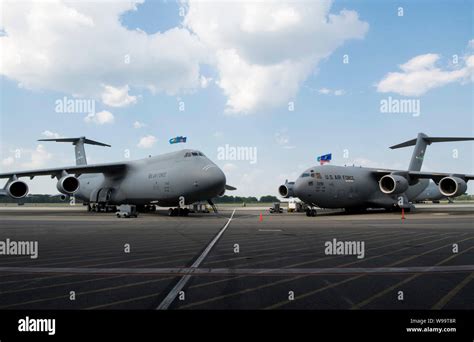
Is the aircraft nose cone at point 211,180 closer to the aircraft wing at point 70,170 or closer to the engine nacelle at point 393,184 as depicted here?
the aircraft wing at point 70,170

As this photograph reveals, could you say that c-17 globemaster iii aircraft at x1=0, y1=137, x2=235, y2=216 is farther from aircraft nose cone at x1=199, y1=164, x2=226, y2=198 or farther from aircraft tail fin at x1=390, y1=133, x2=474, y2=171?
aircraft tail fin at x1=390, y1=133, x2=474, y2=171

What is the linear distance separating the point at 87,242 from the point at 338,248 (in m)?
8.51

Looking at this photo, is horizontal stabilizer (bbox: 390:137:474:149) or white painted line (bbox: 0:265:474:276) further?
horizontal stabilizer (bbox: 390:137:474:149)

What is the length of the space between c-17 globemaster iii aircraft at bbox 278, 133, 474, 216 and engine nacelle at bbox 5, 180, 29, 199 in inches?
902

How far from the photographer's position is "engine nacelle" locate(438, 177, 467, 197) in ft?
106

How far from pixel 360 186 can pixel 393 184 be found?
111 inches

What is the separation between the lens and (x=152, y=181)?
108 ft

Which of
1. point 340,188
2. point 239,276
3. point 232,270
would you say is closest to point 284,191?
point 340,188

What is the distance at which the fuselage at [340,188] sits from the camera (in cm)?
3278

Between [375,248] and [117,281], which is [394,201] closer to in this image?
[375,248]

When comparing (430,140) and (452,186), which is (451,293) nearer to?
(452,186)

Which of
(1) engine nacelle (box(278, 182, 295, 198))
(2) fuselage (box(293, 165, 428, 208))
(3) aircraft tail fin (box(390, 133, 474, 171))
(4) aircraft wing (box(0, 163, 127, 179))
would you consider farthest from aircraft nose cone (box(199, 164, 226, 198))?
(3) aircraft tail fin (box(390, 133, 474, 171))

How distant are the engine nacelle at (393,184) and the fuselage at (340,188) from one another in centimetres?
134
